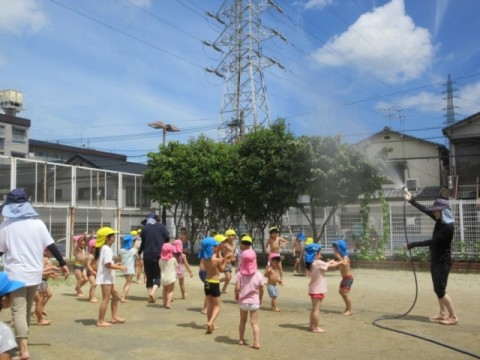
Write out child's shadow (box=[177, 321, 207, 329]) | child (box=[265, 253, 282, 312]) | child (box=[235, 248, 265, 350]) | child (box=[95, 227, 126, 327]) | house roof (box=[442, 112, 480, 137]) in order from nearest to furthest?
child (box=[235, 248, 265, 350])
child (box=[95, 227, 126, 327])
child's shadow (box=[177, 321, 207, 329])
child (box=[265, 253, 282, 312])
house roof (box=[442, 112, 480, 137])

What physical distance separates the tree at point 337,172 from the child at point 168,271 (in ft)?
25.7

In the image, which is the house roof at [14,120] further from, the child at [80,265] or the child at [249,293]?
the child at [249,293]

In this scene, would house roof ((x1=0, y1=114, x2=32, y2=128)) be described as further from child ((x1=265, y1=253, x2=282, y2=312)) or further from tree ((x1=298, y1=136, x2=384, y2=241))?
child ((x1=265, y1=253, x2=282, y2=312))

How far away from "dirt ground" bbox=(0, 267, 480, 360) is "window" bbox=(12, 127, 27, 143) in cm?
4189

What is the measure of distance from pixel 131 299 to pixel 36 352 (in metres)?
4.46

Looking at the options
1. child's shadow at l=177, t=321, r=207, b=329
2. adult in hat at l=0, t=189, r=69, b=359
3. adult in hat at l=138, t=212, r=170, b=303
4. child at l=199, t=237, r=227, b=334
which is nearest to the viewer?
adult in hat at l=0, t=189, r=69, b=359

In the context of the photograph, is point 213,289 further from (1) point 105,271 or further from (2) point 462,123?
(2) point 462,123

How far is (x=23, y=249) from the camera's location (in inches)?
222

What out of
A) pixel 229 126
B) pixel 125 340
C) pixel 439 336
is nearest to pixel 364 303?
pixel 439 336

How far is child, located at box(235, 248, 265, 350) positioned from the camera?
6.37 meters

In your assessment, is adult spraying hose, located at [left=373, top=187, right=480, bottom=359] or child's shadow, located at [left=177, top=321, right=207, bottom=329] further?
adult spraying hose, located at [left=373, top=187, right=480, bottom=359]

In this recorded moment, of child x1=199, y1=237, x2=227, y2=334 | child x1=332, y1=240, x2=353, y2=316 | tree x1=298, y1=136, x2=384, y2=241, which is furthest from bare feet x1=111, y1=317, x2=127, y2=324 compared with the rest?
tree x1=298, y1=136, x2=384, y2=241

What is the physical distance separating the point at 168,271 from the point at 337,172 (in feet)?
28.2

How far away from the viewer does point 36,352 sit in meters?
6.13
